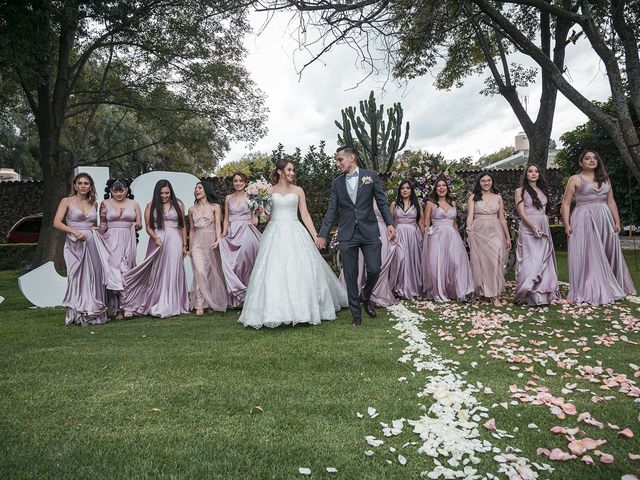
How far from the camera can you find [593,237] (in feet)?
23.8

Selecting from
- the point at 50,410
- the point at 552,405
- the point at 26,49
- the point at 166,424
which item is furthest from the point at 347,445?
the point at 26,49

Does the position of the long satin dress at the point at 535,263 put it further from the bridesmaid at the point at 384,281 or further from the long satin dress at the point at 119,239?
the long satin dress at the point at 119,239

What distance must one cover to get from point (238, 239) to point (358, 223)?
252 cm

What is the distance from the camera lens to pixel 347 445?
2699 mm

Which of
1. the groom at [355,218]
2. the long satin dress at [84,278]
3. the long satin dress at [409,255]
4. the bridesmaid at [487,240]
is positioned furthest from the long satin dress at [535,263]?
the long satin dress at [84,278]

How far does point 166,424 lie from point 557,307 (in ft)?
19.1

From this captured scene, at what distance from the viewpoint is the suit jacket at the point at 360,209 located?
6.16 m

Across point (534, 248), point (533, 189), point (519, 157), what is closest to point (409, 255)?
point (534, 248)

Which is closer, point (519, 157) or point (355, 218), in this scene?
point (355, 218)

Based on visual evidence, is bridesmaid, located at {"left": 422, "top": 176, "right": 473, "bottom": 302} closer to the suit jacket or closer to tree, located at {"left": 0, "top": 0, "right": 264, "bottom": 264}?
the suit jacket

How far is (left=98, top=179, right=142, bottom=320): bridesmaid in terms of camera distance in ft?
24.1

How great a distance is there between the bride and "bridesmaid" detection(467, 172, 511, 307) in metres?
2.50

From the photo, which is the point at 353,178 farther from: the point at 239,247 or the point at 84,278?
the point at 84,278

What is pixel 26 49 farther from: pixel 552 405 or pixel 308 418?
pixel 552 405
